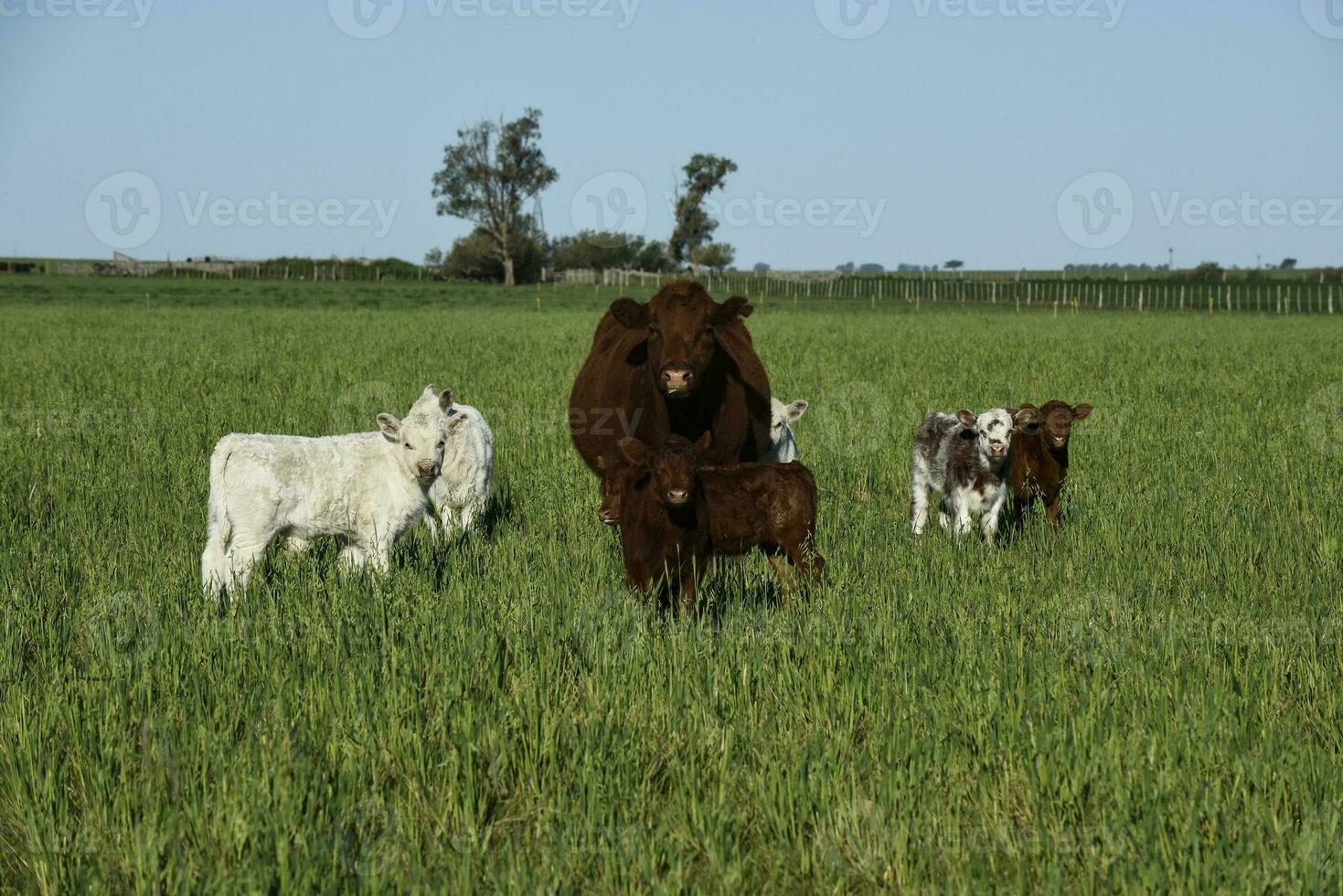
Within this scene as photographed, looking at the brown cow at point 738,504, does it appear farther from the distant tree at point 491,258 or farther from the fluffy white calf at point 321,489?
the distant tree at point 491,258

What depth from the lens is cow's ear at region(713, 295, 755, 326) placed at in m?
7.36

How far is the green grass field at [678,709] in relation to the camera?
3.41 m

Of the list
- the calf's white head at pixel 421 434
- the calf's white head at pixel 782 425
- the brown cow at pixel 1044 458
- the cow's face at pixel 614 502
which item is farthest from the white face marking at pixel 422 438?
the brown cow at pixel 1044 458

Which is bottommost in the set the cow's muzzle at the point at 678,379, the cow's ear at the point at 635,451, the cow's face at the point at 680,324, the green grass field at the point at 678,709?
the green grass field at the point at 678,709

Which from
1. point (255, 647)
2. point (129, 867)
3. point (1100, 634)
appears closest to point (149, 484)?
point (255, 647)

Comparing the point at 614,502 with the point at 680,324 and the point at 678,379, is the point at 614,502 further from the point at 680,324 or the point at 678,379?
the point at 680,324

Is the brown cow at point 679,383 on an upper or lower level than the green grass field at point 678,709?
upper

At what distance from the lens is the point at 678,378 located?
6.61 meters

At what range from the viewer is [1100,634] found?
17.5 feet

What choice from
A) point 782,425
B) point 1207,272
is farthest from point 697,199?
point 782,425

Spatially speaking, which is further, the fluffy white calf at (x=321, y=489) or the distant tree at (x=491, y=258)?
the distant tree at (x=491, y=258)

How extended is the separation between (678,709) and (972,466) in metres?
4.42

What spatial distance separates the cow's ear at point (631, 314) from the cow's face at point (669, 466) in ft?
6.26

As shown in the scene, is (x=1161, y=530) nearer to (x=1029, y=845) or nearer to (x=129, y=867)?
(x=1029, y=845)
